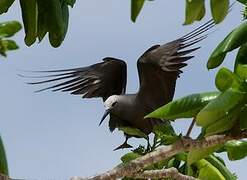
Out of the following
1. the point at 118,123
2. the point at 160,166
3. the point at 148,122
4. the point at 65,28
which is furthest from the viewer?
the point at 118,123

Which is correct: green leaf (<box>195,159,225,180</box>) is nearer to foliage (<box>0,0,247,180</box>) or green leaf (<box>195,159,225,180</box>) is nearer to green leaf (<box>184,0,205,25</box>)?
foliage (<box>0,0,247,180</box>)

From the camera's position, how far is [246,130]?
1.53m

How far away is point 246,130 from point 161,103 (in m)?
1.50

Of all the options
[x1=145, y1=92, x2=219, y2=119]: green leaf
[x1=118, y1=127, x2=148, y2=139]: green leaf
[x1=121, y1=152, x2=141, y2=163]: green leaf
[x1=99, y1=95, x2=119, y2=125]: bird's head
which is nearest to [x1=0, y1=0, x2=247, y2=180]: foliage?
[x1=145, y1=92, x2=219, y2=119]: green leaf

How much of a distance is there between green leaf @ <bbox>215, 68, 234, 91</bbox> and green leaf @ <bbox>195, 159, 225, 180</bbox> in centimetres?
56

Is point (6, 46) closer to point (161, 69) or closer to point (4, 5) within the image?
point (4, 5)

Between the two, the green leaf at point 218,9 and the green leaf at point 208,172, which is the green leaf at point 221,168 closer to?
the green leaf at point 208,172

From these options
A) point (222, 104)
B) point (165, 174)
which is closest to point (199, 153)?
point (165, 174)

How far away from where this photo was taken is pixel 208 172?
2098 millimetres

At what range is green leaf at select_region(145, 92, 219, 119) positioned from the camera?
5.05ft

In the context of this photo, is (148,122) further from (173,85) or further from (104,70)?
(104,70)

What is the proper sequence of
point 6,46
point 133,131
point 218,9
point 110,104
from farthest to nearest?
1. point 110,104
2. point 133,131
3. point 6,46
4. point 218,9

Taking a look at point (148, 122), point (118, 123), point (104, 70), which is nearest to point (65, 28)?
point (148, 122)

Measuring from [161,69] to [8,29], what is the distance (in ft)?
3.31
